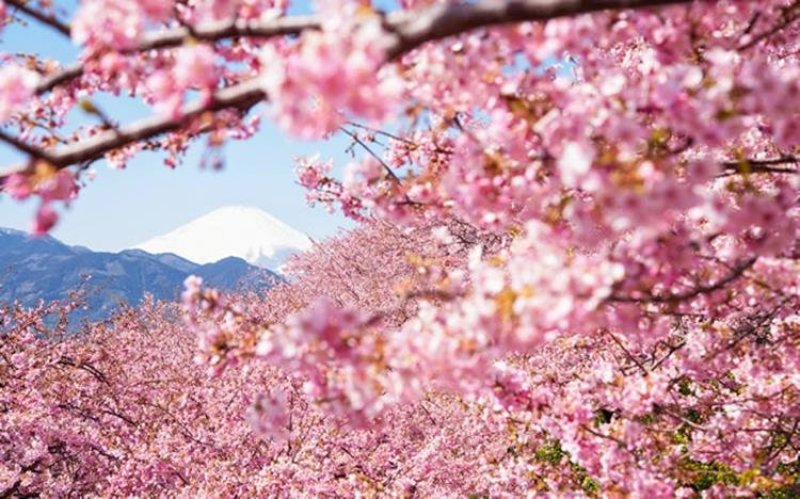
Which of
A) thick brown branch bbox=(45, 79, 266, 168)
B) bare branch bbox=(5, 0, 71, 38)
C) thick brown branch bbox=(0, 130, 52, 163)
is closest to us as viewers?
thick brown branch bbox=(0, 130, 52, 163)

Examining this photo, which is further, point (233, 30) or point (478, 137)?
point (478, 137)

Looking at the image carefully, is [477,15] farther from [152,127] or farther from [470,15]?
[152,127]

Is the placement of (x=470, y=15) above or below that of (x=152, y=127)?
above

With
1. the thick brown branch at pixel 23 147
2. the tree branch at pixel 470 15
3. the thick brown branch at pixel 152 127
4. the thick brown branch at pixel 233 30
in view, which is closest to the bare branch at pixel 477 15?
the tree branch at pixel 470 15

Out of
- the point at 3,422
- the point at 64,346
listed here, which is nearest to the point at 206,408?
the point at 64,346

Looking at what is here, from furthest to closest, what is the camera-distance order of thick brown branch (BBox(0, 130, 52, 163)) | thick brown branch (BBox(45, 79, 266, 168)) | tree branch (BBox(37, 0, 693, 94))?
thick brown branch (BBox(45, 79, 266, 168)), thick brown branch (BBox(0, 130, 52, 163)), tree branch (BBox(37, 0, 693, 94))

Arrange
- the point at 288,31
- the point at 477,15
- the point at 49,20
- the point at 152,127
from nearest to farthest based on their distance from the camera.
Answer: the point at 477,15 < the point at 288,31 < the point at 152,127 < the point at 49,20

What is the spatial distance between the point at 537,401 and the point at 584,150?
289 centimetres

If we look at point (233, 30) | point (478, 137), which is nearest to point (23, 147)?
point (233, 30)

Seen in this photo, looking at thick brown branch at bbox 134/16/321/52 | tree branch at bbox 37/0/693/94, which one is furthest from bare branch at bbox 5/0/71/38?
tree branch at bbox 37/0/693/94

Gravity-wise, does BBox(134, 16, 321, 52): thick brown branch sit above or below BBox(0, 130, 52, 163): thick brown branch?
above

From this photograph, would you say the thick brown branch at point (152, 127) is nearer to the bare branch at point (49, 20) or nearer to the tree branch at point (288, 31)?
the tree branch at point (288, 31)

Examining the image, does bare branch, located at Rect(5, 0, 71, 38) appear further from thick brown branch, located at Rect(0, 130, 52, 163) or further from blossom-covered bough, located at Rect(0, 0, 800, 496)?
thick brown branch, located at Rect(0, 130, 52, 163)

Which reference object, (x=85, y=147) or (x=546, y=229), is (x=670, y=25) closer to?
(x=546, y=229)
